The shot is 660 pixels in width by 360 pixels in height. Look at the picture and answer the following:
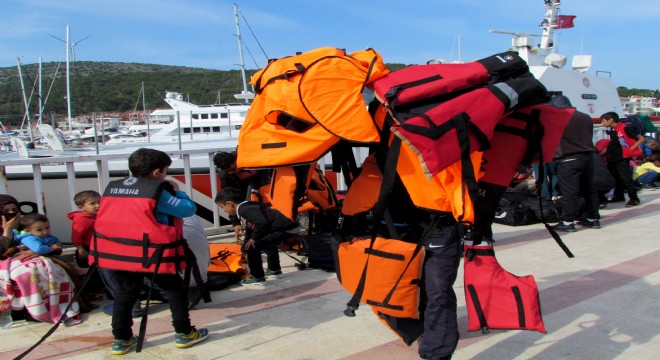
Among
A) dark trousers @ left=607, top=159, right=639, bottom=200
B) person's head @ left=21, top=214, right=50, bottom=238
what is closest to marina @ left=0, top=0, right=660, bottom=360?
person's head @ left=21, top=214, right=50, bottom=238

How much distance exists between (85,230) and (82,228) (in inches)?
1.2

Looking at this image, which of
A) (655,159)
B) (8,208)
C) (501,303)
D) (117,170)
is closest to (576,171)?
(501,303)

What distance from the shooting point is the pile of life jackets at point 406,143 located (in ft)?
8.30

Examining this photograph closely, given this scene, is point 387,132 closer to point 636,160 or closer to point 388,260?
point 388,260

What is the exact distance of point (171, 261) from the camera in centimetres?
346

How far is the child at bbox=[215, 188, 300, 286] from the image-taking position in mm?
4441

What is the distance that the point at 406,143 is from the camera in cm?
236

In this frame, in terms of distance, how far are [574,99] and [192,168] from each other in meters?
12.7

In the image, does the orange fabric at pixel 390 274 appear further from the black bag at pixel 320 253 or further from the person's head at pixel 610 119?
the person's head at pixel 610 119

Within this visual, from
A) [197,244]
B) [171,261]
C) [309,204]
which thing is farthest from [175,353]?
[309,204]

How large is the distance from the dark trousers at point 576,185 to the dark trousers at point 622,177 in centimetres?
226

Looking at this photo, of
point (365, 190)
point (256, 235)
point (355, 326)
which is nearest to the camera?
point (365, 190)

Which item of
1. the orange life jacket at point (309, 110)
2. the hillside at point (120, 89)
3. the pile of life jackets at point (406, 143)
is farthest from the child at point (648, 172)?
the hillside at point (120, 89)

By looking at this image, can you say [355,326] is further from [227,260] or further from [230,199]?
[230,199]
